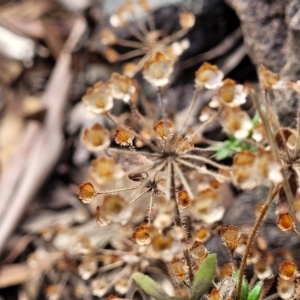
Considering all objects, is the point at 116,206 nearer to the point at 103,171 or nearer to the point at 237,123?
the point at 103,171

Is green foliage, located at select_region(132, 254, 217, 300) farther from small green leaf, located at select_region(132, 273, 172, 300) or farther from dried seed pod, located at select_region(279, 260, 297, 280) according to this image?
dried seed pod, located at select_region(279, 260, 297, 280)

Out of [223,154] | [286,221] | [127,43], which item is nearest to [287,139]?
[286,221]

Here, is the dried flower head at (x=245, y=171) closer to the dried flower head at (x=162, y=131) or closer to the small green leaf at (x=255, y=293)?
the dried flower head at (x=162, y=131)

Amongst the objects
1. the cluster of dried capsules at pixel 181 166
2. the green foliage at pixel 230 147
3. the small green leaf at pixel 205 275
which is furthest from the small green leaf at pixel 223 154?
the small green leaf at pixel 205 275

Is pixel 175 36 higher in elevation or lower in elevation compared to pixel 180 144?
lower

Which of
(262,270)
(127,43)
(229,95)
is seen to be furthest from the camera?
(127,43)

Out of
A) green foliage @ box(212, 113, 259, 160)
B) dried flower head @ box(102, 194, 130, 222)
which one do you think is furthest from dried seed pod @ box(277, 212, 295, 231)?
green foliage @ box(212, 113, 259, 160)

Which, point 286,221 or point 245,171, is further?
point 286,221
